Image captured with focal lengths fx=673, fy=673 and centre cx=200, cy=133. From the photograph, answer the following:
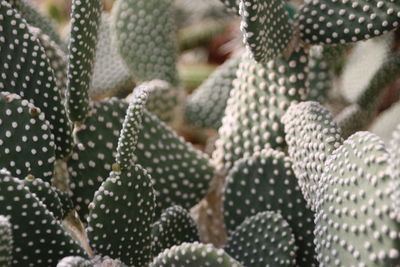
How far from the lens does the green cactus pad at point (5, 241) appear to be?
0.68 metres

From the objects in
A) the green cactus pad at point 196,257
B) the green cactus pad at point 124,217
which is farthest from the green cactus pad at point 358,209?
the green cactus pad at point 124,217

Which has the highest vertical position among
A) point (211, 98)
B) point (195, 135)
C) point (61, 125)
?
point (61, 125)

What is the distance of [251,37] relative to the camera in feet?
3.03

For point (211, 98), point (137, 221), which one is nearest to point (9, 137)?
point (137, 221)

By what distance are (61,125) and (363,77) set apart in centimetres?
75

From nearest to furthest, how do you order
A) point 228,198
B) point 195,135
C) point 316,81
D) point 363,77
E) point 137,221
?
point 137,221 < point 228,198 < point 316,81 < point 363,77 < point 195,135

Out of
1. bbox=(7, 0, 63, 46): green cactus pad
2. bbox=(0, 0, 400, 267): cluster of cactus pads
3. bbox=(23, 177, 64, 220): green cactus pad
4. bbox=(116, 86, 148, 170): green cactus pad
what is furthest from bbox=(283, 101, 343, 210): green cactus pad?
bbox=(7, 0, 63, 46): green cactus pad

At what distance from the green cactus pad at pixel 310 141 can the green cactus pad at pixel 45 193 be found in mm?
336

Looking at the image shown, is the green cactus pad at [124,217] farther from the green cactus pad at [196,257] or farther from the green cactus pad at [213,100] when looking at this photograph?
the green cactus pad at [213,100]

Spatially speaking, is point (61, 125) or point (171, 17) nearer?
point (61, 125)

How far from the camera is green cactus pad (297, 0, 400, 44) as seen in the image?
92cm

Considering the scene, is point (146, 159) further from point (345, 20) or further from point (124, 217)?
point (345, 20)

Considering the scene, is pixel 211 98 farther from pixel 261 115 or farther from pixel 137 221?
pixel 137 221

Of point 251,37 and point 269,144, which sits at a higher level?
point 251,37
